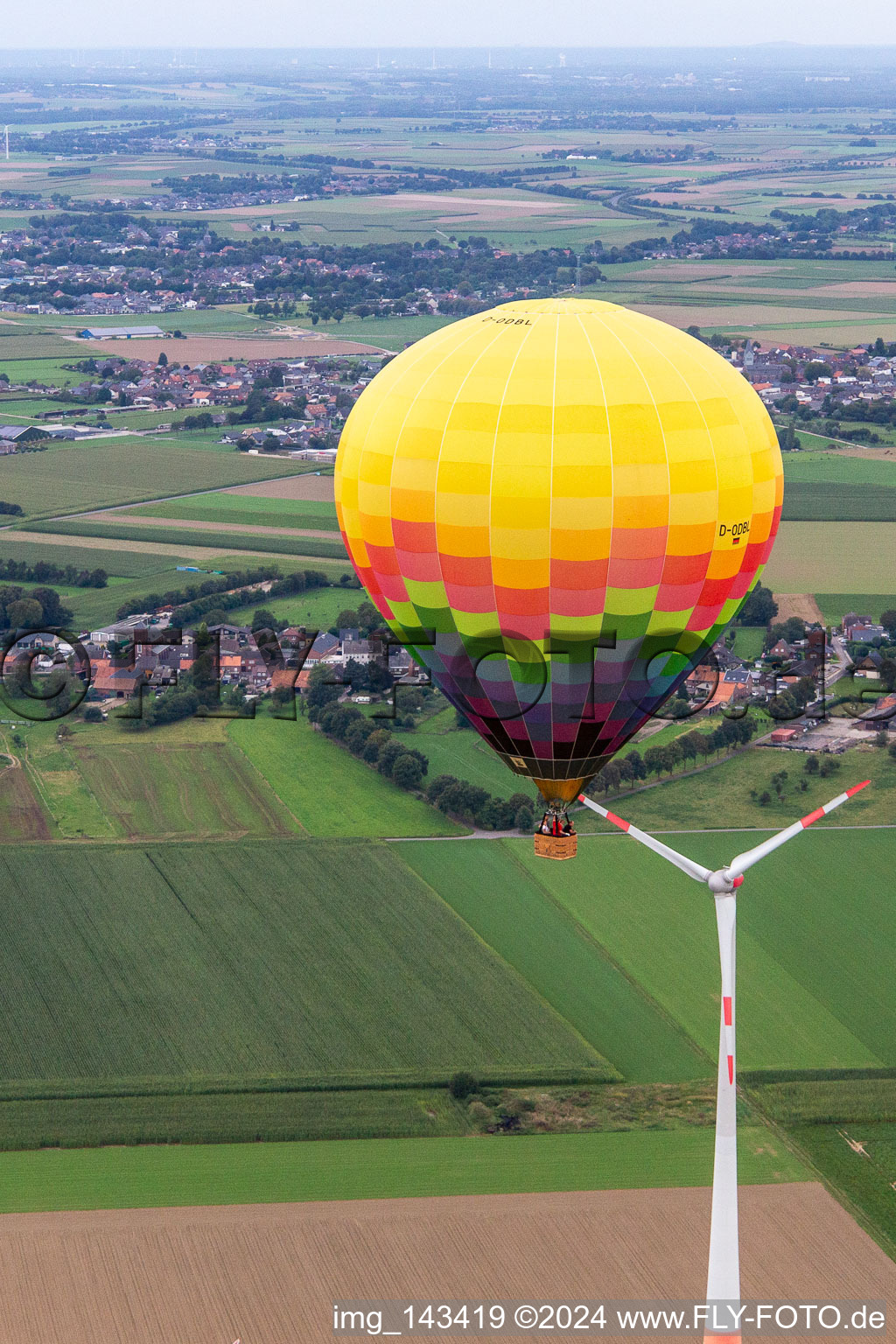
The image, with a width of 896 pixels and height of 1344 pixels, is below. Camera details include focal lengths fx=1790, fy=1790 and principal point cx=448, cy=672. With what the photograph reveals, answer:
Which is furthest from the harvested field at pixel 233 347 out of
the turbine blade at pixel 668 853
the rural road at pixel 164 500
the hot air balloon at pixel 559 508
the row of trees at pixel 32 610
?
the turbine blade at pixel 668 853

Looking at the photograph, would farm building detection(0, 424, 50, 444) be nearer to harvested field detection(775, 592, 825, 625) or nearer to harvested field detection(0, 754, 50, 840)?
harvested field detection(775, 592, 825, 625)

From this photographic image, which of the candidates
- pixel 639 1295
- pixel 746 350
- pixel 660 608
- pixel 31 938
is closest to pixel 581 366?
pixel 660 608

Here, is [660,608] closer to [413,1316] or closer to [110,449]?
[413,1316]

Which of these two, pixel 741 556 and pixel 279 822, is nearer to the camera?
pixel 741 556

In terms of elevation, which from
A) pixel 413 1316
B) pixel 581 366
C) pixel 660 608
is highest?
pixel 581 366

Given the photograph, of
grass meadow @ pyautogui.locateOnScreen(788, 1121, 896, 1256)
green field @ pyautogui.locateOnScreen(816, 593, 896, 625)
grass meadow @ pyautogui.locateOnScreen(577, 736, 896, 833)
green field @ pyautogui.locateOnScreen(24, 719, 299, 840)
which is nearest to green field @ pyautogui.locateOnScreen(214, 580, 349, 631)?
green field @ pyautogui.locateOnScreen(24, 719, 299, 840)

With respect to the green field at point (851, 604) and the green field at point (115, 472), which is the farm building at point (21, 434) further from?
the green field at point (851, 604)

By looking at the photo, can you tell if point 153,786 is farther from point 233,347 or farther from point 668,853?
point 233,347
